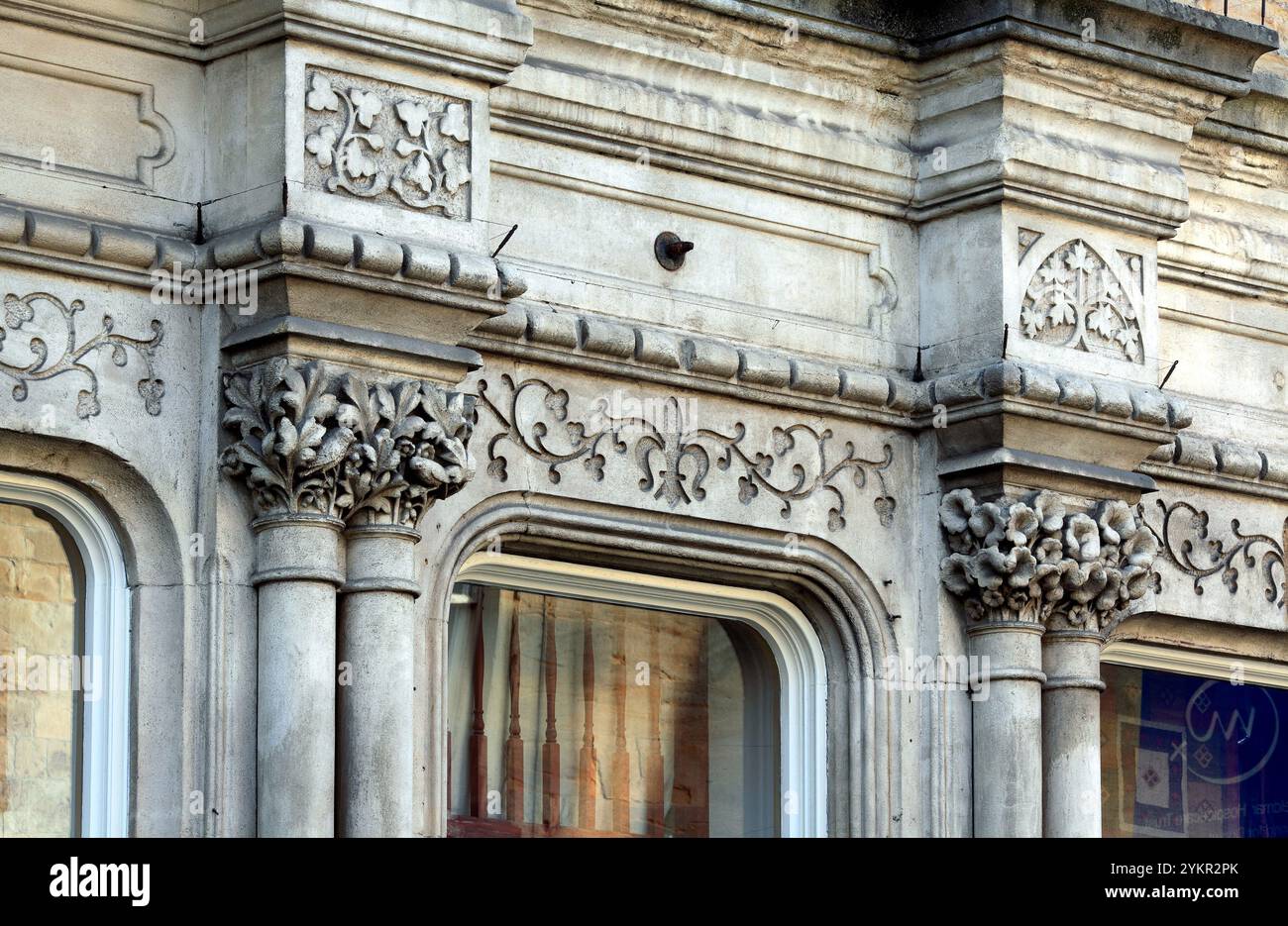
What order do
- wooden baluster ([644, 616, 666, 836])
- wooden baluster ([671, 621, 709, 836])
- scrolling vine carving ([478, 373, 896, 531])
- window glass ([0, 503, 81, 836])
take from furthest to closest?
wooden baluster ([671, 621, 709, 836])
wooden baluster ([644, 616, 666, 836])
scrolling vine carving ([478, 373, 896, 531])
window glass ([0, 503, 81, 836])

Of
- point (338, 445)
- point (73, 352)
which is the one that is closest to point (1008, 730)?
point (338, 445)

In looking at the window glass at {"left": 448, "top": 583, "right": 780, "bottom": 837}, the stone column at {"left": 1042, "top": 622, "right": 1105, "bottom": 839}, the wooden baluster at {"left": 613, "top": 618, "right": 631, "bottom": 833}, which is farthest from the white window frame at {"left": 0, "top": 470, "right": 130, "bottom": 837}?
the stone column at {"left": 1042, "top": 622, "right": 1105, "bottom": 839}

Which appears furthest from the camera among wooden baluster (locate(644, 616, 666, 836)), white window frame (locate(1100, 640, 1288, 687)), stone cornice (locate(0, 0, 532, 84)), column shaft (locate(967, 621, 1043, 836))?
white window frame (locate(1100, 640, 1288, 687))

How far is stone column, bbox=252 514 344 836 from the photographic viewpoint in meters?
9.23

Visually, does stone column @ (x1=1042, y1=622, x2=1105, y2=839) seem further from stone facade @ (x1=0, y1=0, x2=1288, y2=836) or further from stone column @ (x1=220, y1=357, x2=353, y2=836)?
stone column @ (x1=220, y1=357, x2=353, y2=836)

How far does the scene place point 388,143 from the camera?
971cm

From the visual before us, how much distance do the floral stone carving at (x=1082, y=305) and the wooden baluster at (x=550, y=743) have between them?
198 cm

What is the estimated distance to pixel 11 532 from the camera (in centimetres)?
951

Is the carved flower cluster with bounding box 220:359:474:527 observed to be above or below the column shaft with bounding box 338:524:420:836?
above

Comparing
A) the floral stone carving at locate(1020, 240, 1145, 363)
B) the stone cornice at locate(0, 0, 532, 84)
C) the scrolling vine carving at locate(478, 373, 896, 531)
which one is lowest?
the scrolling vine carving at locate(478, 373, 896, 531)

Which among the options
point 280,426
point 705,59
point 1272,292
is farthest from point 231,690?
point 1272,292

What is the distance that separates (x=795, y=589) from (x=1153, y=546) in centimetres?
136
